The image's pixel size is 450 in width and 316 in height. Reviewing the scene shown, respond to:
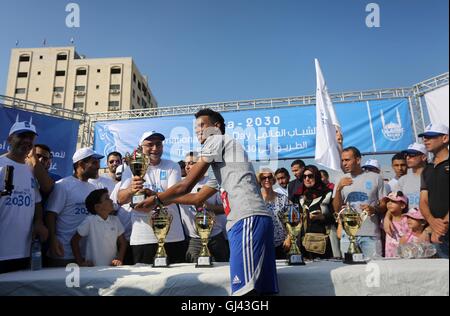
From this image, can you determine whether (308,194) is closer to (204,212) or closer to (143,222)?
(204,212)

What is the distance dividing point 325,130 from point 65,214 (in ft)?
12.9

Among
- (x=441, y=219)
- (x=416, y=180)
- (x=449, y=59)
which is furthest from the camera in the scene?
(x=416, y=180)

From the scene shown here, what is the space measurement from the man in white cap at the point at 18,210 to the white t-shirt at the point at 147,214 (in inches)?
26.7

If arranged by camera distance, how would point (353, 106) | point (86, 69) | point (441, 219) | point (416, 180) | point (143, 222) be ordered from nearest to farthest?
point (441, 219) → point (143, 222) → point (416, 180) → point (353, 106) → point (86, 69)

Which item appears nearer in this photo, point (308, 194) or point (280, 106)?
point (308, 194)

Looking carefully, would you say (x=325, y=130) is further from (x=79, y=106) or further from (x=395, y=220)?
(x=79, y=106)

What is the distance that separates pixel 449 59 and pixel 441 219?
623 mm

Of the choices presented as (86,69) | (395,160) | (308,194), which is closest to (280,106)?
(395,160)

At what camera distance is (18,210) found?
7.14ft

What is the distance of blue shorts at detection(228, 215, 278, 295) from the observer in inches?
56.1

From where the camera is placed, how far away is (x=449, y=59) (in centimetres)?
101

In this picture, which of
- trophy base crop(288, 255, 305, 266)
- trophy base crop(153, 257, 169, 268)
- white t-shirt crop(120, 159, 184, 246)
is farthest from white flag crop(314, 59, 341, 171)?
trophy base crop(153, 257, 169, 268)

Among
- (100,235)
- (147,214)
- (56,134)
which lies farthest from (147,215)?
(56,134)

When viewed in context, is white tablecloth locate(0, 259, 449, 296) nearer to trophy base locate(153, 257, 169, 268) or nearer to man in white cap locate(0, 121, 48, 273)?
trophy base locate(153, 257, 169, 268)
